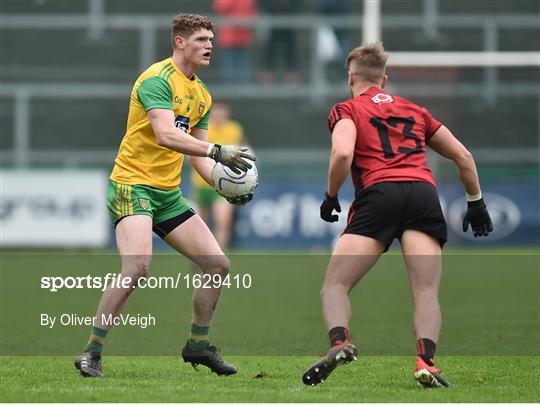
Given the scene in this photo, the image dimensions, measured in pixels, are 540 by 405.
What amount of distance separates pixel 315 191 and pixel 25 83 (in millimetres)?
5844

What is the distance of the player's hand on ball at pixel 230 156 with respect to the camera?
732cm

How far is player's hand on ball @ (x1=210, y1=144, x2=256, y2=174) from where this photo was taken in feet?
24.0

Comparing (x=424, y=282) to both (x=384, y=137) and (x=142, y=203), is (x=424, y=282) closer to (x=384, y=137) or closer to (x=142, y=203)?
(x=384, y=137)

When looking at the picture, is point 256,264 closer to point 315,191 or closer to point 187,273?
point 187,273

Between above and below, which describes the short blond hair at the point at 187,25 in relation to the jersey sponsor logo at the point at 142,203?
above

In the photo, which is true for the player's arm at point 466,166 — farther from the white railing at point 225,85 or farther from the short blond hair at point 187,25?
the white railing at point 225,85

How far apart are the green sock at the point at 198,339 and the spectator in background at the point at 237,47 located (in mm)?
13923

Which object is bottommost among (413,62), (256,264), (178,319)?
(256,264)

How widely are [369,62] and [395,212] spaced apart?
890mm

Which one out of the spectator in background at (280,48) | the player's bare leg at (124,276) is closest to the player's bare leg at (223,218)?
the spectator in background at (280,48)

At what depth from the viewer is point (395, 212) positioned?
7059 millimetres

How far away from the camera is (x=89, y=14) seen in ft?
72.6

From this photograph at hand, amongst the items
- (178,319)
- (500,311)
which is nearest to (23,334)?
(178,319)

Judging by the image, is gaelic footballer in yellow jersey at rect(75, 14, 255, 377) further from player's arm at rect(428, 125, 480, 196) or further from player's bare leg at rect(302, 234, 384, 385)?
player's arm at rect(428, 125, 480, 196)
